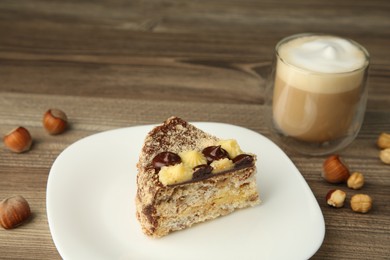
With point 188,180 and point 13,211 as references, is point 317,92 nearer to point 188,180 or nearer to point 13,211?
point 188,180

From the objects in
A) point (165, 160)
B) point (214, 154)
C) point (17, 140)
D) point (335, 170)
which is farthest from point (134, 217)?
point (335, 170)

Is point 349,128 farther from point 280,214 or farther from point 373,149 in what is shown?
point 280,214

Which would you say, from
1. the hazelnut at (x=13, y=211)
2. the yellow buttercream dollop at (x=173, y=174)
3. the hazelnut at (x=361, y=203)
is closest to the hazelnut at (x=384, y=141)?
the hazelnut at (x=361, y=203)

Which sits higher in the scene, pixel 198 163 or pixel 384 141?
pixel 198 163

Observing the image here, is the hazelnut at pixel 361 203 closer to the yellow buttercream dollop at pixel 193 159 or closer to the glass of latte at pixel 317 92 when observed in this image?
the glass of latte at pixel 317 92

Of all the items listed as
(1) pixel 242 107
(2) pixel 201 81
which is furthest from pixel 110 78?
(1) pixel 242 107

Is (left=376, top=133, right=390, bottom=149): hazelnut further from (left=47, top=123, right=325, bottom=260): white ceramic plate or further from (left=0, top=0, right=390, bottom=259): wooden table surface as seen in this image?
(left=47, top=123, right=325, bottom=260): white ceramic plate
